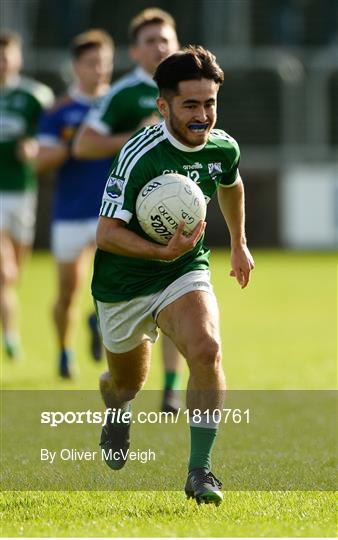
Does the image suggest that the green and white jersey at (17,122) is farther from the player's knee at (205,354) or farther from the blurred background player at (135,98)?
the player's knee at (205,354)

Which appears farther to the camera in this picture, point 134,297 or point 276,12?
point 276,12

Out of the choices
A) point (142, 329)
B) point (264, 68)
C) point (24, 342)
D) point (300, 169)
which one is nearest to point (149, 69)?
point (142, 329)

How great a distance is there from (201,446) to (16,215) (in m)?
6.24

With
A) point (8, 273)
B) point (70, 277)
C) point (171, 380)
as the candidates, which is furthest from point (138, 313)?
point (8, 273)

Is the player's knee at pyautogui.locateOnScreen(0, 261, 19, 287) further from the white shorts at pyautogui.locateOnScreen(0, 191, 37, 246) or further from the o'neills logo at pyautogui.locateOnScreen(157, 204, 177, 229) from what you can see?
the o'neills logo at pyautogui.locateOnScreen(157, 204, 177, 229)

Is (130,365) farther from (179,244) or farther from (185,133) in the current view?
(185,133)

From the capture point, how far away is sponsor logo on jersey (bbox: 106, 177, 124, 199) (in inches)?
203

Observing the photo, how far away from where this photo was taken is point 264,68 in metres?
29.4

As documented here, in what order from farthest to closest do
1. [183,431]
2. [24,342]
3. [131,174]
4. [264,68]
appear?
[264,68] → [24,342] → [183,431] → [131,174]

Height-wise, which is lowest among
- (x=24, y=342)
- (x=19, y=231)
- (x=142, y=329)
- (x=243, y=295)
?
(x=243, y=295)

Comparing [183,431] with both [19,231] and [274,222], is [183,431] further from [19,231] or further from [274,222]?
[274,222]

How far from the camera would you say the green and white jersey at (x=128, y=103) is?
786 cm

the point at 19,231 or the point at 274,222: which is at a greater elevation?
the point at 19,231

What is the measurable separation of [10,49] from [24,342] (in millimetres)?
2784
